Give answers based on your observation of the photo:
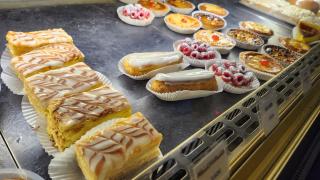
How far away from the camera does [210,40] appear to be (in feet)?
9.50

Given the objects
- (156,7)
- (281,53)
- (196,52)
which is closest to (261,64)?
(281,53)

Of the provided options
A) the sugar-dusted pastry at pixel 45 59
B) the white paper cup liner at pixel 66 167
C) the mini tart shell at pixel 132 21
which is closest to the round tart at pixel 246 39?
the mini tart shell at pixel 132 21

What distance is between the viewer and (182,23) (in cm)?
302

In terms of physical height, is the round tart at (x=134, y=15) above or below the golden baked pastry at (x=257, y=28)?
above

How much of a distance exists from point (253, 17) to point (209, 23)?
3.19 feet

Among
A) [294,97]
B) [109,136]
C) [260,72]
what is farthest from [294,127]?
[109,136]

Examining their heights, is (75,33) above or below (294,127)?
above

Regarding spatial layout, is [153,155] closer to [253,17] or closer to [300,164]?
[300,164]

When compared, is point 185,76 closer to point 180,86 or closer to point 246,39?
point 180,86

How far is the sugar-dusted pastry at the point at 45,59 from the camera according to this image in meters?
1.75

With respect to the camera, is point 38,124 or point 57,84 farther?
point 57,84

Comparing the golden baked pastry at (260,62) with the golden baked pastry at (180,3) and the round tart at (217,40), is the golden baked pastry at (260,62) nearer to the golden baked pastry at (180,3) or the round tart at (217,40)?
the round tart at (217,40)

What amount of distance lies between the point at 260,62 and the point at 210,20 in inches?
32.2

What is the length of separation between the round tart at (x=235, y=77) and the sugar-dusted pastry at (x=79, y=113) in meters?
0.96
